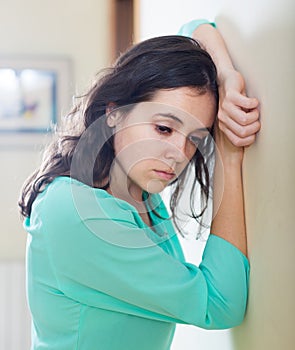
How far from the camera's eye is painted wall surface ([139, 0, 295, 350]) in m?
0.87

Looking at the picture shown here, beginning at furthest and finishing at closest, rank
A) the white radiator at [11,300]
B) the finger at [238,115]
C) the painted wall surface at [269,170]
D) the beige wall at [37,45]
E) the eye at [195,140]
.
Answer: the beige wall at [37,45] < the white radiator at [11,300] < the eye at [195,140] < the finger at [238,115] < the painted wall surface at [269,170]

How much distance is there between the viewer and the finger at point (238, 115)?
1029mm

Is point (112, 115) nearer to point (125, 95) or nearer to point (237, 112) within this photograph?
point (125, 95)

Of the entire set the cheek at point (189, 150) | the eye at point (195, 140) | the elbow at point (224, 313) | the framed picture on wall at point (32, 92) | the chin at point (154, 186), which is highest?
the eye at point (195, 140)

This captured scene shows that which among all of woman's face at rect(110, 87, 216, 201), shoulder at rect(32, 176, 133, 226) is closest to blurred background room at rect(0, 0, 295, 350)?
woman's face at rect(110, 87, 216, 201)

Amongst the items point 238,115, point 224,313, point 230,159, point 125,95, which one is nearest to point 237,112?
point 238,115

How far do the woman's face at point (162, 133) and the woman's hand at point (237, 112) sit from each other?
0.13 ft

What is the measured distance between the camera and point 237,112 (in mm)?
1053

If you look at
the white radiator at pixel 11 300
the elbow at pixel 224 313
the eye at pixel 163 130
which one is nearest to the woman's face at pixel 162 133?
the eye at pixel 163 130

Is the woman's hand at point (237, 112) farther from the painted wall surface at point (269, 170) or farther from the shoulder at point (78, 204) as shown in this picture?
the shoulder at point (78, 204)

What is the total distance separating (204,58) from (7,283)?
2212 mm

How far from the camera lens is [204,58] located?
113cm

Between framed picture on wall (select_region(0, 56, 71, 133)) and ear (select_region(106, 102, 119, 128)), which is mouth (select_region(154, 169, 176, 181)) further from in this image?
framed picture on wall (select_region(0, 56, 71, 133))

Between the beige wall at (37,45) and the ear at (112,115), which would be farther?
the beige wall at (37,45)
